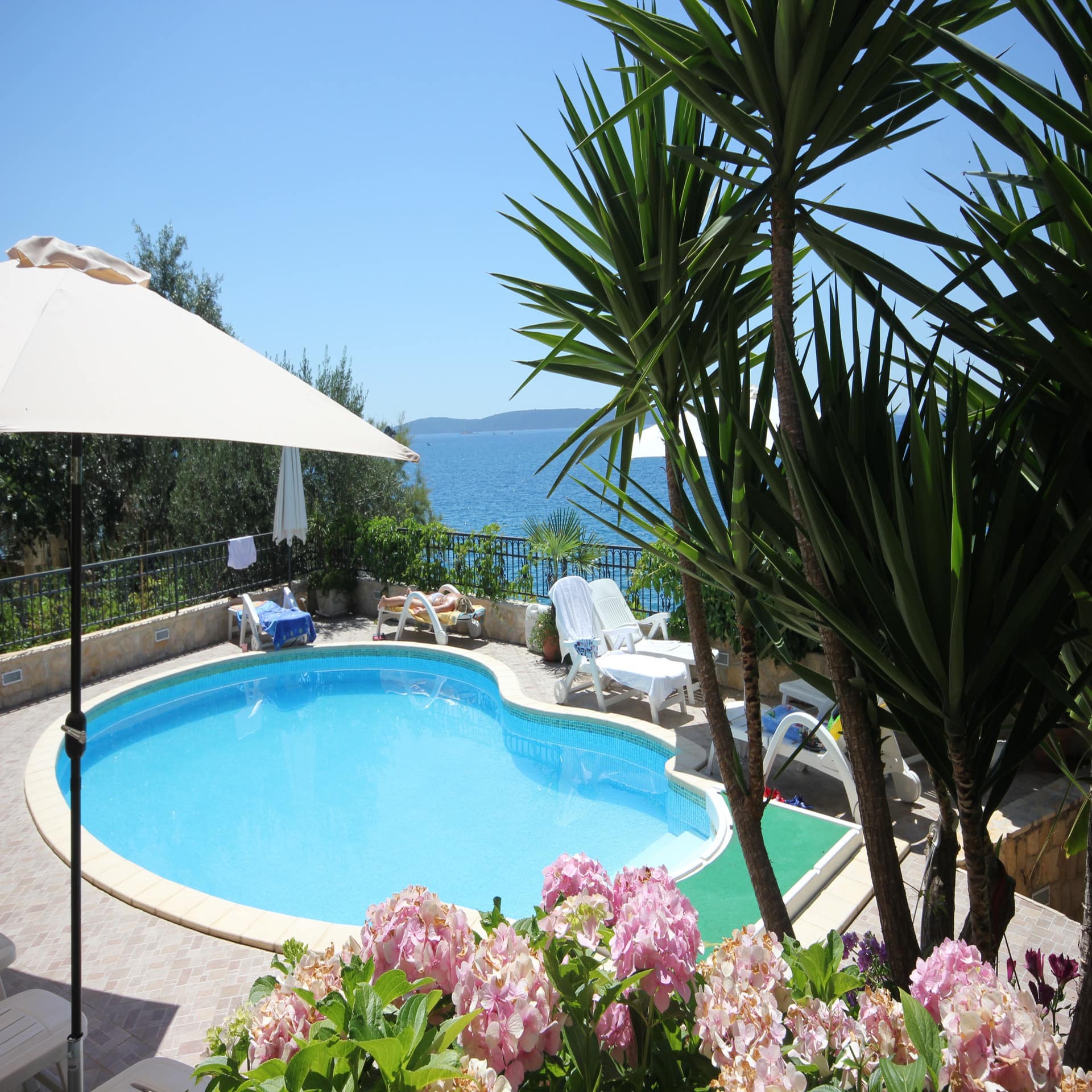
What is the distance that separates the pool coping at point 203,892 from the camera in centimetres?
460

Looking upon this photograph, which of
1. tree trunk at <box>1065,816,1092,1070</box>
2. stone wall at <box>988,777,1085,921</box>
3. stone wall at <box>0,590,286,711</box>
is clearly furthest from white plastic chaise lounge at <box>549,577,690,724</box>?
tree trunk at <box>1065,816,1092,1070</box>

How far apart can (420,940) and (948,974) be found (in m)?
0.80

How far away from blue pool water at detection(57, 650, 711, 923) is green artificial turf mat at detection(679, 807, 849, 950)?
1.66ft

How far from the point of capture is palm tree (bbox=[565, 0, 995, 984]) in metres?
1.67

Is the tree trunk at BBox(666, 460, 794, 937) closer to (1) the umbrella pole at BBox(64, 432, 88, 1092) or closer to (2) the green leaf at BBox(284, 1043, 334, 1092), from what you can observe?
(2) the green leaf at BBox(284, 1043, 334, 1092)

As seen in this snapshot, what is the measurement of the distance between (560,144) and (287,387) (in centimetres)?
124

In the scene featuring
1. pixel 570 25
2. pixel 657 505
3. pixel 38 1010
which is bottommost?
pixel 38 1010

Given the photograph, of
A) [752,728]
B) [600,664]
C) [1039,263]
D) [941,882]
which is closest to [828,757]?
[600,664]

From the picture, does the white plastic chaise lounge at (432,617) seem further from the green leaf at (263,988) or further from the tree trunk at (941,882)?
the green leaf at (263,988)

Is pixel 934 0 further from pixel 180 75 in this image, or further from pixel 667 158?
pixel 180 75

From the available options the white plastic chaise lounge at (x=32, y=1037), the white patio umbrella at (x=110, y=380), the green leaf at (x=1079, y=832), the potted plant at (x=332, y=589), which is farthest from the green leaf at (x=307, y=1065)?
the potted plant at (x=332, y=589)

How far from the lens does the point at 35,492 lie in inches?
614

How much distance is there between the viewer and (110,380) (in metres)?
2.17

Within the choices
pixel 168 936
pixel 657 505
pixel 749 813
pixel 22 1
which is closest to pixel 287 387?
pixel 657 505
